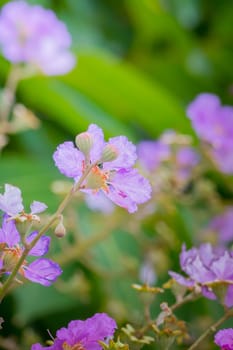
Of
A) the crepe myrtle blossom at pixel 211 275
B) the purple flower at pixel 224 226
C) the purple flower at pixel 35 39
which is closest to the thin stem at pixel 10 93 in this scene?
the purple flower at pixel 35 39

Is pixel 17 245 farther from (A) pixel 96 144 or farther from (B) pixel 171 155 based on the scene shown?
(B) pixel 171 155

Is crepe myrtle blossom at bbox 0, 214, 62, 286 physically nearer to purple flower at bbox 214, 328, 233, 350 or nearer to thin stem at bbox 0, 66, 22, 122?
purple flower at bbox 214, 328, 233, 350

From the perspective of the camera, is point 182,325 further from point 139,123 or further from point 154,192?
point 139,123

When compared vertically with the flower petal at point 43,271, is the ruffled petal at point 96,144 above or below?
above

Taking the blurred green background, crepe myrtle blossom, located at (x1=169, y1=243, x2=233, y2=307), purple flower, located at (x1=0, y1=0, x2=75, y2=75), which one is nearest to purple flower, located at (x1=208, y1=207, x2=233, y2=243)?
the blurred green background

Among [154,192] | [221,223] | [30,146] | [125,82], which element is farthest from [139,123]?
[154,192]

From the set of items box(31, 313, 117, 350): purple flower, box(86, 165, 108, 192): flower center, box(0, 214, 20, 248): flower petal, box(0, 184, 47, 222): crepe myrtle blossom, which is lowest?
box(31, 313, 117, 350): purple flower

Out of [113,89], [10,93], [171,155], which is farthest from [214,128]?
[113,89]

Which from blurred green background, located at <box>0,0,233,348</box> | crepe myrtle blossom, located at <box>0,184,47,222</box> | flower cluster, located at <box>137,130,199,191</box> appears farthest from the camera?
blurred green background, located at <box>0,0,233,348</box>

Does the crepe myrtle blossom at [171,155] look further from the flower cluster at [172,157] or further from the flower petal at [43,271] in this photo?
the flower petal at [43,271]
